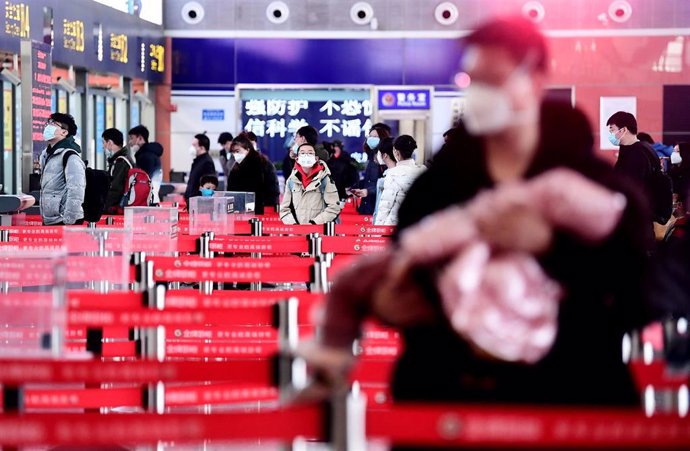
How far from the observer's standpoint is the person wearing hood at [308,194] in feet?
51.7

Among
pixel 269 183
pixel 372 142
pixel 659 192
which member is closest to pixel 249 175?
pixel 269 183

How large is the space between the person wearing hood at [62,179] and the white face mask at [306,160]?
2356mm

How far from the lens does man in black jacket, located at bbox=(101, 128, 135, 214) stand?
668 inches

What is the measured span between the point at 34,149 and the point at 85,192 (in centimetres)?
465

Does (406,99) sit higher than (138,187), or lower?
higher

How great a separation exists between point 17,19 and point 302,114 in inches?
477

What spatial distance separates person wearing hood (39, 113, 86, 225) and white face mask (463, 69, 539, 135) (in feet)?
36.2

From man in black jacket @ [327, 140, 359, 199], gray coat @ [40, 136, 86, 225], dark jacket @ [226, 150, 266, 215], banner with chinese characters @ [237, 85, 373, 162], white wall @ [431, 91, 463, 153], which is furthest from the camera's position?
white wall @ [431, 91, 463, 153]

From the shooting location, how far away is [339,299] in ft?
11.2

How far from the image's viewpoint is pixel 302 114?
3231 cm

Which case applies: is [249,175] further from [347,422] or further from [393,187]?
[347,422]

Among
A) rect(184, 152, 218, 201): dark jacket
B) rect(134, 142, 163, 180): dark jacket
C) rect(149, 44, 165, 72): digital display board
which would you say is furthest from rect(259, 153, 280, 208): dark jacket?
rect(149, 44, 165, 72): digital display board

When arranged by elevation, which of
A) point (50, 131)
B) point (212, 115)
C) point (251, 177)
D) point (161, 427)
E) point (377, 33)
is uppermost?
point (377, 33)

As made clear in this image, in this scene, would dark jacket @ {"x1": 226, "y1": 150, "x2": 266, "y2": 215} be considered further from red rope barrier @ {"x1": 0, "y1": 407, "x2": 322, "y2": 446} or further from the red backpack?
red rope barrier @ {"x1": 0, "y1": 407, "x2": 322, "y2": 446}
